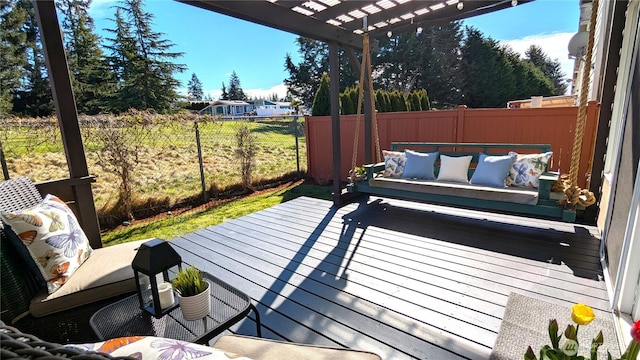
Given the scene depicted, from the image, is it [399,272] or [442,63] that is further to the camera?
[442,63]

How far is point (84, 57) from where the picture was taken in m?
12.4

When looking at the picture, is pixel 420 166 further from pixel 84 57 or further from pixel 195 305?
pixel 84 57

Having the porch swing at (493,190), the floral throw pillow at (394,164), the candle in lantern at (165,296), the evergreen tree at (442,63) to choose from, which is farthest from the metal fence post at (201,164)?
the evergreen tree at (442,63)

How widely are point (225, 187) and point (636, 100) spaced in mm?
5209

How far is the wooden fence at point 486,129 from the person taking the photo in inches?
154

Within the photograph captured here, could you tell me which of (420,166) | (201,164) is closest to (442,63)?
(420,166)

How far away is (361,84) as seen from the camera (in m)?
4.20

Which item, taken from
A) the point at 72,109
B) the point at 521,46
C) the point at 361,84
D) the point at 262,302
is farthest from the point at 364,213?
the point at 521,46

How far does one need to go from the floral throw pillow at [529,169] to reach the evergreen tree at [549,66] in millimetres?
25715

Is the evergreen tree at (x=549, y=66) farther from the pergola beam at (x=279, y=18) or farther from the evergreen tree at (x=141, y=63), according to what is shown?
the pergola beam at (x=279, y=18)

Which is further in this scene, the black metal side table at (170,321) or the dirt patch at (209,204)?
the dirt patch at (209,204)

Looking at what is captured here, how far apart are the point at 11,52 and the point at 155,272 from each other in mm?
11281

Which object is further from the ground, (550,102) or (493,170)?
(550,102)

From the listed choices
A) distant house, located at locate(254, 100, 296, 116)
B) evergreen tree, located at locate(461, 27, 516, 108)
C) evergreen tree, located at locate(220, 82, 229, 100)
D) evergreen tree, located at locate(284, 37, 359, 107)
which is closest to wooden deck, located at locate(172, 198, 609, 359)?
evergreen tree, located at locate(284, 37, 359, 107)
